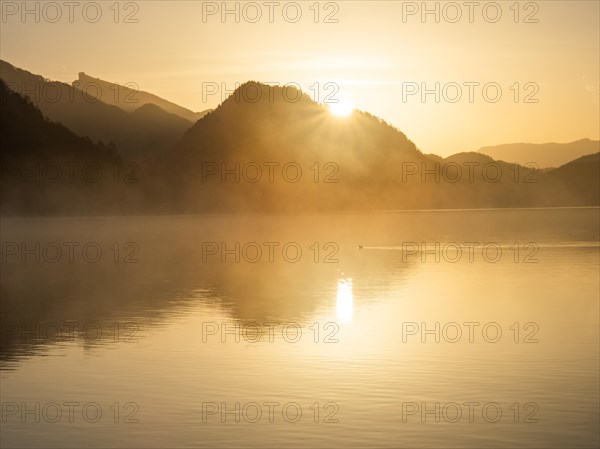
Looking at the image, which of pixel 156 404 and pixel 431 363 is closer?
pixel 156 404

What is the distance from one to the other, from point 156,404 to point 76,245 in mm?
111458

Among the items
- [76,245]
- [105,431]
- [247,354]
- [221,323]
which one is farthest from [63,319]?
[76,245]

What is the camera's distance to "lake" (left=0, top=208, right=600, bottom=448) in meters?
27.7

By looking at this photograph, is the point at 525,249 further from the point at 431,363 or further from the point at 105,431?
the point at 105,431

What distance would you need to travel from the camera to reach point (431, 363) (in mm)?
37938

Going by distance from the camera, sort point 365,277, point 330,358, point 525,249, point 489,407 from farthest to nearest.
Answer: point 525,249 → point 365,277 → point 330,358 → point 489,407

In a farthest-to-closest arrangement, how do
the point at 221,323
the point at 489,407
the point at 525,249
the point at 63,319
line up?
1. the point at 525,249
2. the point at 63,319
3. the point at 221,323
4. the point at 489,407

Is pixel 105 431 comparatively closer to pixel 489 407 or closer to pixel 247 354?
pixel 489 407

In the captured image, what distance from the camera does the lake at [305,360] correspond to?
90.9ft

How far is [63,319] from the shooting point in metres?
55.3

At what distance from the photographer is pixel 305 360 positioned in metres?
39.2

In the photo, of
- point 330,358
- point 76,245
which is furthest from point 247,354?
point 76,245

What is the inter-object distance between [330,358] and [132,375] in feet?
24.7

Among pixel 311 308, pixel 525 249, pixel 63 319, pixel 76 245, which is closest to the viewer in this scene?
pixel 63 319
